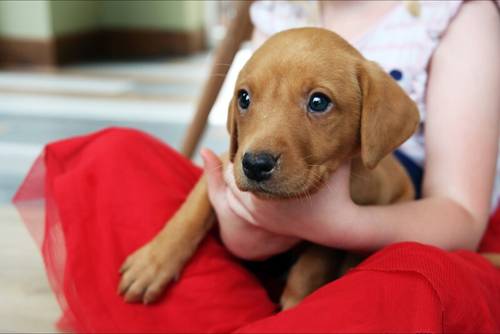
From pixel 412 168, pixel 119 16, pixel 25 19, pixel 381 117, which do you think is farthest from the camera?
pixel 119 16

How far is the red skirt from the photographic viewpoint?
2.85 ft

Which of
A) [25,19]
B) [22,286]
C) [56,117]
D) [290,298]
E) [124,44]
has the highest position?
[290,298]

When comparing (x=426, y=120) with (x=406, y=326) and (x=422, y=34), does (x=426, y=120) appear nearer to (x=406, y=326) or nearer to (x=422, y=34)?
(x=422, y=34)

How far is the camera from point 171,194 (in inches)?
50.2

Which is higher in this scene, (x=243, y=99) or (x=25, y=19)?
(x=243, y=99)

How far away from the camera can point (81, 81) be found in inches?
151

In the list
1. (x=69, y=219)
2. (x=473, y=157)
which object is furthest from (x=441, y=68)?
(x=69, y=219)

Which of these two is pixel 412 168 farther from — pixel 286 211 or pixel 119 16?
pixel 119 16

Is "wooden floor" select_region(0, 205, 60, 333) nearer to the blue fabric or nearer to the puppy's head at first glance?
the puppy's head

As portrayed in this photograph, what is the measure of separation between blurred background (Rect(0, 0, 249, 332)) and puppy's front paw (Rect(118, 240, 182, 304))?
218mm

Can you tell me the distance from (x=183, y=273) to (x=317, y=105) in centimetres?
39

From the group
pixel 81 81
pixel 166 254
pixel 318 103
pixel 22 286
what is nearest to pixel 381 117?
pixel 318 103

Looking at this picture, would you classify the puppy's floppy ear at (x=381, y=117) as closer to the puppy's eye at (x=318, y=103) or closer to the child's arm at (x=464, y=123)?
the puppy's eye at (x=318, y=103)

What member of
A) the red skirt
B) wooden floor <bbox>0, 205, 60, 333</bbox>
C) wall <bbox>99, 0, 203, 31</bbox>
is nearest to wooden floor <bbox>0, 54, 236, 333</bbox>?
wooden floor <bbox>0, 205, 60, 333</bbox>
